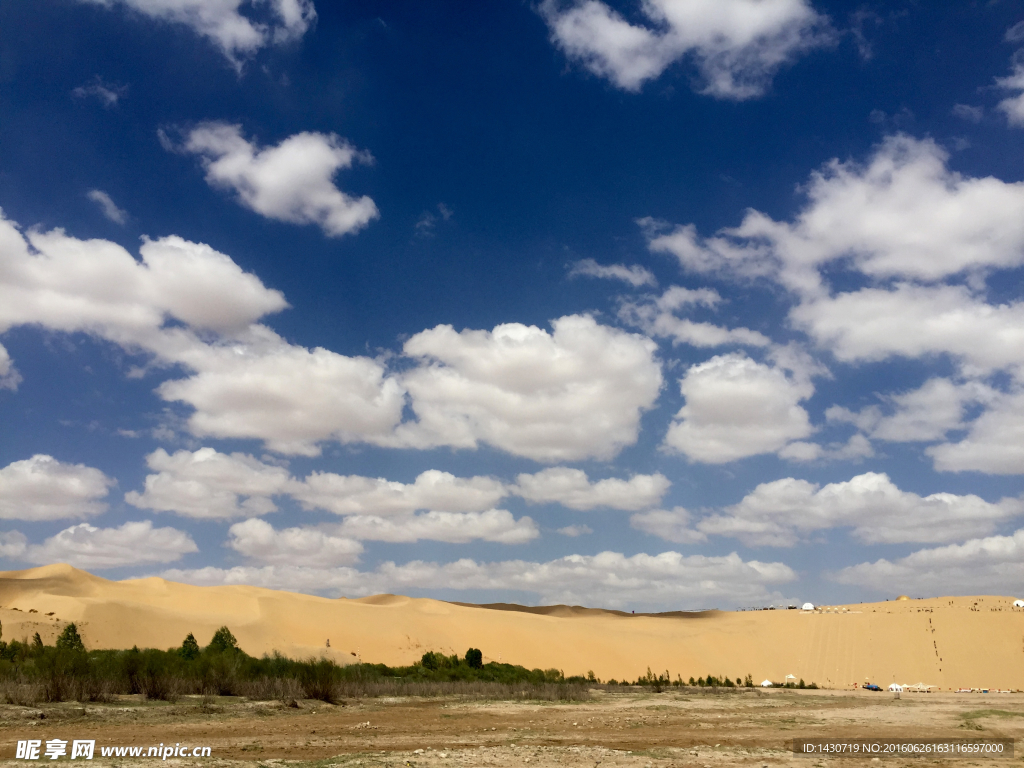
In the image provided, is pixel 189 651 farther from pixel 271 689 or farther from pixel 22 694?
pixel 22 694

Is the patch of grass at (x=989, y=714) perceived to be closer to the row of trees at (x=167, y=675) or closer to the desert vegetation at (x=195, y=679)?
the desert vegetation at (x=195, y=679)

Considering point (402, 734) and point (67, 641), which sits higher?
point (67, 641)

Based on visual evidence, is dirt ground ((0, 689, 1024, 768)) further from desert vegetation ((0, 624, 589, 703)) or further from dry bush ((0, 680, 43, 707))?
desert vegetation ((0, 624, 589, 703))

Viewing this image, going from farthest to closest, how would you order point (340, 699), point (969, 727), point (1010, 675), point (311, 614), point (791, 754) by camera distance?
point (311, 614) → point (1010, 675) → point (340, 699) → point (969, 727) → point (791, 754)

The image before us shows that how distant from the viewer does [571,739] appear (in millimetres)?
16719

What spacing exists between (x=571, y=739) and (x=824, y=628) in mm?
61688

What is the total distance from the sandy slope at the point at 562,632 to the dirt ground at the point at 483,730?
2843cm

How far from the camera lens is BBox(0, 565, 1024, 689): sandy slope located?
54406mm

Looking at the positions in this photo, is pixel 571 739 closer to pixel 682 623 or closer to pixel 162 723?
pixel 162 723

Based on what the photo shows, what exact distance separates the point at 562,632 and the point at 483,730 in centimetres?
5199

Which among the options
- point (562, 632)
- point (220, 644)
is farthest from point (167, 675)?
point (562, 632)

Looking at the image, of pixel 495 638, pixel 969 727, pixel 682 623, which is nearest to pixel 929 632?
pixel 682 623

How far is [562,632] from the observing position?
68.1m

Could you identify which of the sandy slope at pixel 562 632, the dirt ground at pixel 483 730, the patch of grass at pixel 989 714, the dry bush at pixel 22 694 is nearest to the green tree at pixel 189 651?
the dirt ground at pixel 483 730
